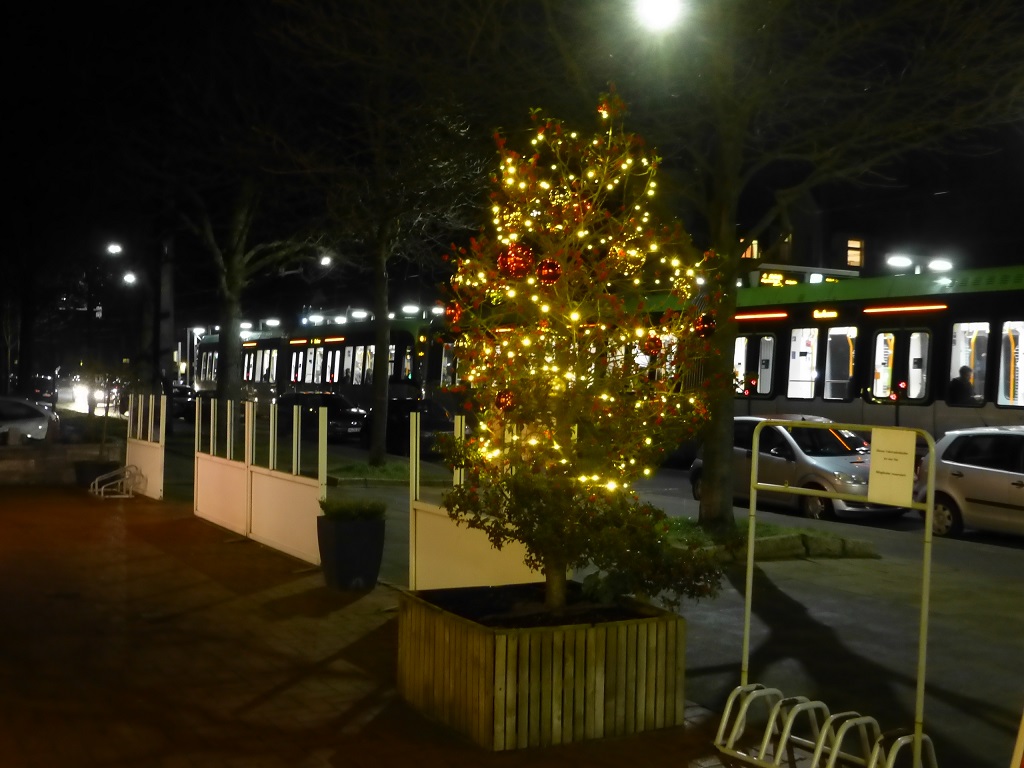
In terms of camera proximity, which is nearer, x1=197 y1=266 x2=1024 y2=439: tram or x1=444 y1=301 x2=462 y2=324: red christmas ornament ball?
x1=444 y1=301 x2=462 y2=324: red christmas ornament ball

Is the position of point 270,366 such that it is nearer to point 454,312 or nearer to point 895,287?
point 895,287

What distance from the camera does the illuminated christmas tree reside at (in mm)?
6875

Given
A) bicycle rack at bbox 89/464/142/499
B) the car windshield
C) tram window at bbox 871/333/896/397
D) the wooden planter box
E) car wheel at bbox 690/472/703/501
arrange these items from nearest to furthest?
the wooden planter box < the car windshield < bicycle rack at bbox 89/464/142/499 < car wheel at bbox 690/472/703/501 < tram window at bbox 871/333/896/397

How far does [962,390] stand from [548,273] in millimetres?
16322

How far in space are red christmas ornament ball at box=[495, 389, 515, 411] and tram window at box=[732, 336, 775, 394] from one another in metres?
18.7

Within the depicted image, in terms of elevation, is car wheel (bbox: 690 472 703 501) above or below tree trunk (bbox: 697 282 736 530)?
below

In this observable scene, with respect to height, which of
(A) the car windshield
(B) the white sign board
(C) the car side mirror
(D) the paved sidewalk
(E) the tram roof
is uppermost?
(E) the tram roof

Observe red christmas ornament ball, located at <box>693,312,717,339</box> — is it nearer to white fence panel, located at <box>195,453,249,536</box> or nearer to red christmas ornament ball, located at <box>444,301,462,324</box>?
red christmas ornament ball, located at <box>444,301,462,324</box>

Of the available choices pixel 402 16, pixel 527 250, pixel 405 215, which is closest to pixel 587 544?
pixel 527 250

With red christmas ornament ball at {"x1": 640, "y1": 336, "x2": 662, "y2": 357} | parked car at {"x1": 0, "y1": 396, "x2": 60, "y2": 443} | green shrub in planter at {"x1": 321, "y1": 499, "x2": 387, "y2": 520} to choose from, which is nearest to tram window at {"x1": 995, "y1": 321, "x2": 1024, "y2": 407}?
green shrub in planter at {"x1": 321, "y1": 499, "x2": 387, "y2": 520}

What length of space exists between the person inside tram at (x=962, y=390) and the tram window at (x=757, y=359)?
4.50 metres

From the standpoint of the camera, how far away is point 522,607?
7.28m

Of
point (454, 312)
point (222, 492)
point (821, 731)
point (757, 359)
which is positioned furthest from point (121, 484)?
point (821, 731)

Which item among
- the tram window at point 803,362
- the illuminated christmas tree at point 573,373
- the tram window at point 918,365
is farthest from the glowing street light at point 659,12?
the tram window at point 803,362
